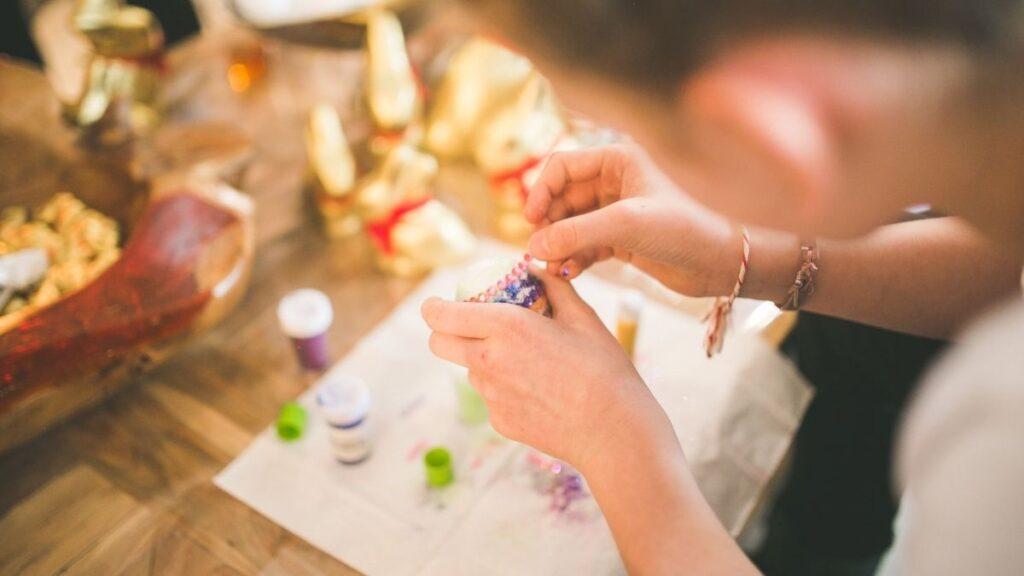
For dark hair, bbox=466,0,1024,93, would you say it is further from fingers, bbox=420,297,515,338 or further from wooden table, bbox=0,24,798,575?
wooden table, bbox=0,24,798,575

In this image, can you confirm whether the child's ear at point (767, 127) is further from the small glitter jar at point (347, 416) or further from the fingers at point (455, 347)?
the small glitter jar at point (347, 416)

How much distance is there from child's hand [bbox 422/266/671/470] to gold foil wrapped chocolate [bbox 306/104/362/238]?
1.63 feet

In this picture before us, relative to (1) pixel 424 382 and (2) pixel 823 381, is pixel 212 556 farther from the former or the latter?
(2) pixel 823 381

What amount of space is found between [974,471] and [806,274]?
0.41 m

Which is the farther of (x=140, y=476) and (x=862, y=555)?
(x=862, y=555)

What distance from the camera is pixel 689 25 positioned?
388mm

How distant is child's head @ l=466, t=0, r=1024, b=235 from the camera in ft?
1.18

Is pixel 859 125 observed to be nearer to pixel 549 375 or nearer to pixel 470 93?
pixel 549 375

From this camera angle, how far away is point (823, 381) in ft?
3.31

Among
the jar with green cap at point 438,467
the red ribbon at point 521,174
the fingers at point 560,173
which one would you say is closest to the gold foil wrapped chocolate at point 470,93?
the red ribbon at point 521,174

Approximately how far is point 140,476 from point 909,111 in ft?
2.85

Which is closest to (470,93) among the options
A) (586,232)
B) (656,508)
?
(586,232)

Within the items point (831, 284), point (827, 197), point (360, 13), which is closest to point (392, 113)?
point (360, 13)

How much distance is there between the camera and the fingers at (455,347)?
696 millimetres
